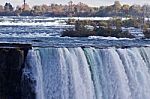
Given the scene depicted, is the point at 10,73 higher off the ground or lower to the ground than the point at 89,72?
higher

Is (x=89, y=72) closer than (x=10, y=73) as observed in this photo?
No

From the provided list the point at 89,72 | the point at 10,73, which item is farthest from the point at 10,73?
the point at 89,72

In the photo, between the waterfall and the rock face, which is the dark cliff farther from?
the waterfall

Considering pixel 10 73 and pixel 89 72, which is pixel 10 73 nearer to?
pixel 10 73

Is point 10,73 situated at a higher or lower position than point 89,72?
higher

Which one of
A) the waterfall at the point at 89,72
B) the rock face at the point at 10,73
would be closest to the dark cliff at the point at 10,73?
the rock face at the point at 10,73

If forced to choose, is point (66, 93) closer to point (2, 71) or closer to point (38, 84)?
point (38, 84)
